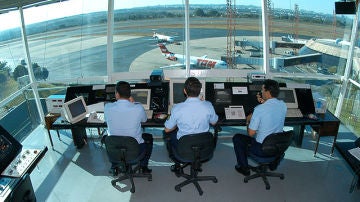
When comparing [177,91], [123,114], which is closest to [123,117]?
[123,114]

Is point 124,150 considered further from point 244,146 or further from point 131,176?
point 244,146

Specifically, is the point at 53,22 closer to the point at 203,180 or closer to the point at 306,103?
the point at 203,180

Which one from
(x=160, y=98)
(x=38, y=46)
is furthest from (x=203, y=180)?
(x=38, y=46)

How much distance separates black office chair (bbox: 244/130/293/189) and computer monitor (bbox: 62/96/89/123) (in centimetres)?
224

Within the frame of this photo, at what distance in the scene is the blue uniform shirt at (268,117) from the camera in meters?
2.65

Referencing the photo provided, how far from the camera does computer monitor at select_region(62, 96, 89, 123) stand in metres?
3.35

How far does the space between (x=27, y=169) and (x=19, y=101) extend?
8.15 ft

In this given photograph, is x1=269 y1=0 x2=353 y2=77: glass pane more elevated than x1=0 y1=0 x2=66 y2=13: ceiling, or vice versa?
x1=0 y1=0 x2=66 y2=13: ceiling

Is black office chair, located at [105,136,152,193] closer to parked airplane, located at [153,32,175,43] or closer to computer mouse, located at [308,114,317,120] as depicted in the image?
computer mouse, located at [308,114,317,120]

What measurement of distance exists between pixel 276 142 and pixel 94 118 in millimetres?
2266

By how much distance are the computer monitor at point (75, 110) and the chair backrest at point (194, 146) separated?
4.85 ft

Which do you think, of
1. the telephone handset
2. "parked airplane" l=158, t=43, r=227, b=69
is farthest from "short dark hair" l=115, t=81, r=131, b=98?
"parked airplane" l=158, t=43, r=227, b=69

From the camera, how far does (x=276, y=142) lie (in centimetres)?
262

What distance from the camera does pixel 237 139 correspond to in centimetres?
314
